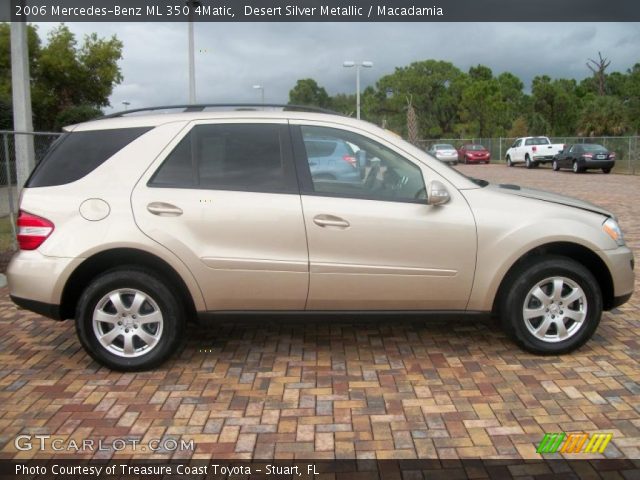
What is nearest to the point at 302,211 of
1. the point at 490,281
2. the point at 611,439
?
the point at 490,281

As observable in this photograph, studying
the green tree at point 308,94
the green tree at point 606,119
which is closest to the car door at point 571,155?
the green tree at point 606,119

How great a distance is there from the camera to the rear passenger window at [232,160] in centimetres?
420

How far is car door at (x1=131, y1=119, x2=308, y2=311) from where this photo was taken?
13.4 ft

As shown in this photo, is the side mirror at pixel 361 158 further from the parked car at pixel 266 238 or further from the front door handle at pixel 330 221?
the front door handle at pixel 330 221

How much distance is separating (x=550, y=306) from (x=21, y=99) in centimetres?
697

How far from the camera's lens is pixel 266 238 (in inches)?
162

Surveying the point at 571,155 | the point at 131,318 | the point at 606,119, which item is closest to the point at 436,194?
the point at 131,318

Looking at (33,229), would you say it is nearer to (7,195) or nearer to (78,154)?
(78,154)

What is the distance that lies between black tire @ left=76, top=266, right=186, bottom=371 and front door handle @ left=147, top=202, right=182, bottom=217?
1.35 ft

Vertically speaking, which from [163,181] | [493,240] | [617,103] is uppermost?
[617,103]

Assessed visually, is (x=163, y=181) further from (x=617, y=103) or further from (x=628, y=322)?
(x=617, y=103)

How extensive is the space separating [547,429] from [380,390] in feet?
3.35

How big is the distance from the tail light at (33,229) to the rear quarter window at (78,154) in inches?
9.5

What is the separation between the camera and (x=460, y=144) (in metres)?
49.2
